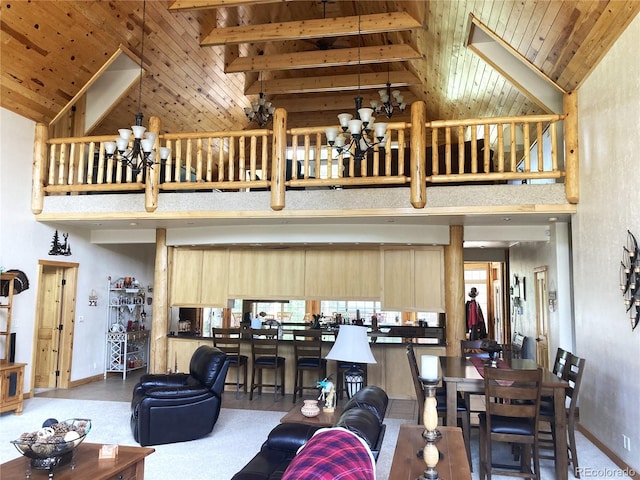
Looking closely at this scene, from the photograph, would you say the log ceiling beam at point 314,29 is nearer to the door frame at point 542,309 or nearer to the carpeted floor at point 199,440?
the door frame at point 542,309

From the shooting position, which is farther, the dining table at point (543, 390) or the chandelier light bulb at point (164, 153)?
the chandelier light bulb at point (164, 153)

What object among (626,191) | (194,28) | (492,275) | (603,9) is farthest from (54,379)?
(492,275)

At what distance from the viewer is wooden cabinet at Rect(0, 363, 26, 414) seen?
577 centimetres

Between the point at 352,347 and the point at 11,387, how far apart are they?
447 centimetres

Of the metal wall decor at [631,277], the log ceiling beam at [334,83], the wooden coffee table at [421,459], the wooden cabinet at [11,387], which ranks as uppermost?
the log ceiling beam at [334,83]

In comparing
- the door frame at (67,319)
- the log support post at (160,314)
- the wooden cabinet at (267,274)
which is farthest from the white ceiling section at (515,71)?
the door frame at (67,319)

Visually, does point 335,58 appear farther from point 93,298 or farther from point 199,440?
point 199,440

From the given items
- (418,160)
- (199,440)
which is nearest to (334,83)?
(418,160)

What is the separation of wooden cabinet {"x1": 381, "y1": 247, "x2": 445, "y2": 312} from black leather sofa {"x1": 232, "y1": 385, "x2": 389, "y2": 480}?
13.5 feet

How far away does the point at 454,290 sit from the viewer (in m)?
6.93

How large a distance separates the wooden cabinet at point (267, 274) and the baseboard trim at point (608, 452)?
411 centimetres

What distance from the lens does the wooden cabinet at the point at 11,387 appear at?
18.9 feet

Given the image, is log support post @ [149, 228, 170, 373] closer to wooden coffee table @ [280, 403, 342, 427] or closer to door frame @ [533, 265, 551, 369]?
wooden coffee table @ [280, 403, 342, 427]

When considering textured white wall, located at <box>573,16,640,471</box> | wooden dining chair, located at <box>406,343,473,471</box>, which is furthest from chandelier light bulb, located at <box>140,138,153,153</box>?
textured white wall, located at <box>573,16,640,471</box>
